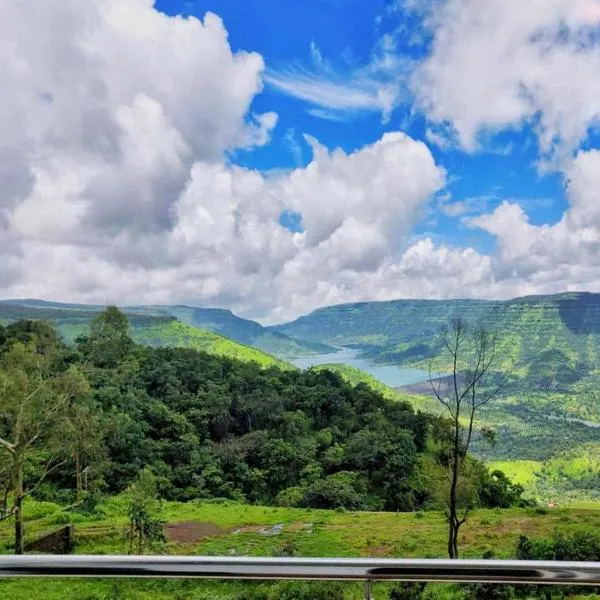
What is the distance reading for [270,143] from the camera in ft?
35.3

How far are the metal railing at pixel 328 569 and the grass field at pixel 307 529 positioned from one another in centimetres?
1069

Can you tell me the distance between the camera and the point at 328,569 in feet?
3.17

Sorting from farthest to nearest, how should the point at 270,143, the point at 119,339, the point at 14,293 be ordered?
1. the point at 119,339
2. the point at 14,293
3. the point at 270,143

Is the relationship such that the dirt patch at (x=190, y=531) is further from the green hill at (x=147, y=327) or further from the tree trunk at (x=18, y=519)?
the green hill at (x=147, y=327)

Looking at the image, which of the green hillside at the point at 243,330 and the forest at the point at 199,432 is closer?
the forest at the point at 199,432

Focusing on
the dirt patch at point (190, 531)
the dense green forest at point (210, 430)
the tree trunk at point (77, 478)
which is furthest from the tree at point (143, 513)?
the tree trunk at point (77, 478)

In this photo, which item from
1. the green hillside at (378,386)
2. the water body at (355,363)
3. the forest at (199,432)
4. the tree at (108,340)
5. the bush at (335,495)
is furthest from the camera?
the water body at (355,363)

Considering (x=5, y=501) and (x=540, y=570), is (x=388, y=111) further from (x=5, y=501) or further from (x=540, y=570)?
(x=5, y=501)

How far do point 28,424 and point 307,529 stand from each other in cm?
691

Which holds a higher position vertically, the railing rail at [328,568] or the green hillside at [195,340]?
the green hillside at [195,340]

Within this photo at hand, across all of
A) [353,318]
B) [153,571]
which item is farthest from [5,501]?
[353,318]

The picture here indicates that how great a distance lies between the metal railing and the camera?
3.15ft

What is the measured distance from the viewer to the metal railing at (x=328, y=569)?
96 cm

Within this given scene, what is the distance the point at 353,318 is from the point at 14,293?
59.2 ft
